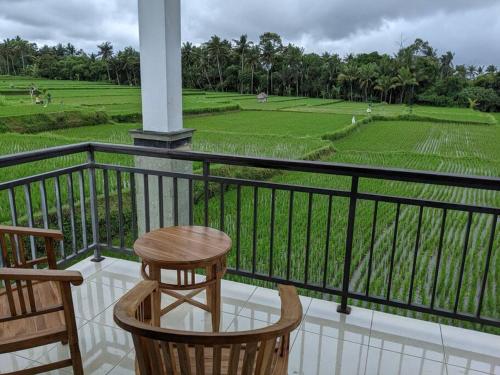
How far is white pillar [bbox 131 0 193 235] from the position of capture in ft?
8.90

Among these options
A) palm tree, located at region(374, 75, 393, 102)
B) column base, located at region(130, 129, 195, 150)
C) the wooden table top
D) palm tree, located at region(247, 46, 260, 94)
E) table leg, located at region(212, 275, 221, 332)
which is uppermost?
palm tree, located at region(247, 46, 260, 94)

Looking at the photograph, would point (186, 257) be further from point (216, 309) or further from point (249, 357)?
point (249, 357)

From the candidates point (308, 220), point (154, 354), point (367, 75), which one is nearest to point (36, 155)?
point (308, 220)

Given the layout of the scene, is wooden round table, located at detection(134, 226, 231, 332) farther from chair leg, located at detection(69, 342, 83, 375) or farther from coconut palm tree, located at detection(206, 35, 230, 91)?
coconut palm tree, located at detection(206, 35, 230, 91)

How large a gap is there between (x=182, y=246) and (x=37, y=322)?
2.24ft

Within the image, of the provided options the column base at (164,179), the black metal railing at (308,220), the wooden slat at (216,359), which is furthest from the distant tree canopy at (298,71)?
the wooden slat at (216,359)

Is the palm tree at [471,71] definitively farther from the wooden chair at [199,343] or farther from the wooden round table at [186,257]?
the wooden chair at [199,343]

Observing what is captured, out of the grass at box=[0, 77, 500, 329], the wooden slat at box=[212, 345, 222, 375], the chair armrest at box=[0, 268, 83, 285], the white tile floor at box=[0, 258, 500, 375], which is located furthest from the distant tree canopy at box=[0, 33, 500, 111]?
the wooden slat at box=[212, 345, 222, 375]

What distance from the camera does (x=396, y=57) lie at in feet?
118

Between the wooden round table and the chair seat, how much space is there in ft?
1.26

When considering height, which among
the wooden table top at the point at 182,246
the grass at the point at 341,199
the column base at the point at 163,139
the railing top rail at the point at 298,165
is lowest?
the grass at the point at 341,199

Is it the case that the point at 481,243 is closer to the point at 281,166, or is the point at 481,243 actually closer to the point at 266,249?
the point at 266,249

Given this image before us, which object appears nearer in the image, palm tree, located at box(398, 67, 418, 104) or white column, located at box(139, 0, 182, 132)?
white column, located at box(139, 0, 182, 132)

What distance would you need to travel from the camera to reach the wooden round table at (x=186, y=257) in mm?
1755
